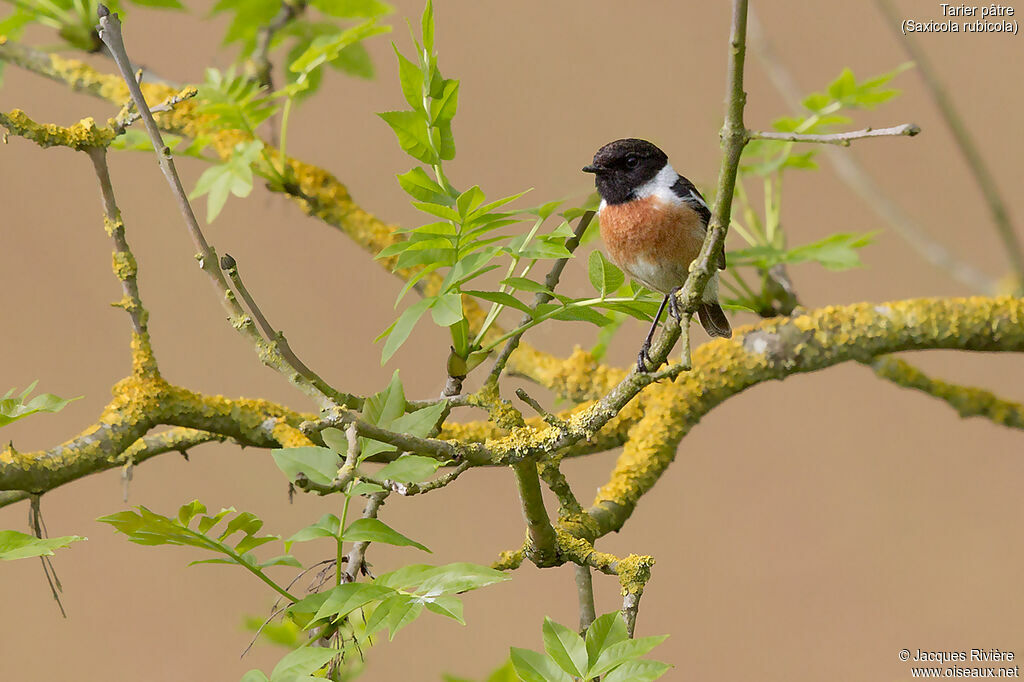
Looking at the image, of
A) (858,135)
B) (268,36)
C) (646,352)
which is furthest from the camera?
(268,36)

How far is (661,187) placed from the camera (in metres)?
1.27

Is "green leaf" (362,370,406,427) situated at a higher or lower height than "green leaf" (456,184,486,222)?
lower

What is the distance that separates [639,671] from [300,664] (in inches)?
9.6

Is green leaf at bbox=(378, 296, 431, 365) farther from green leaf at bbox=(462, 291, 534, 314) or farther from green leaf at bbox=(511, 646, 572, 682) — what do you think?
green leaf at bbox=(511, 646, 572, 682)

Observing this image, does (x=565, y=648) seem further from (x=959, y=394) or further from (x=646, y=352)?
(x=959, y=394)

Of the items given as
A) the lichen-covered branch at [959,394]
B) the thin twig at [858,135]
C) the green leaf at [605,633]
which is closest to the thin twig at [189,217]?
the green leaf at [605,633]

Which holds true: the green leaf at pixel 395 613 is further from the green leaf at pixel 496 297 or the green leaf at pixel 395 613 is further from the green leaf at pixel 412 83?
the green leaf at pixel 412 83

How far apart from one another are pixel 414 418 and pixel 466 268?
0.13 meters

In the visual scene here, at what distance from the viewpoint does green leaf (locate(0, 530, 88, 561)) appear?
0.71m

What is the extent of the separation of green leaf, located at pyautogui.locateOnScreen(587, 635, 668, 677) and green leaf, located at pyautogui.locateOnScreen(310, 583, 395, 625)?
0.16m

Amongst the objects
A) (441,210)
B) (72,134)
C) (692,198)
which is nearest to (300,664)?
(441,210)

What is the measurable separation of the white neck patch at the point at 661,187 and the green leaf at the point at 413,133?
0.45 metres

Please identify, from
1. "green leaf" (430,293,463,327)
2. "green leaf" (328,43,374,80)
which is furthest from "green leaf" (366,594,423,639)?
"green leaf" (328,43,374,80)

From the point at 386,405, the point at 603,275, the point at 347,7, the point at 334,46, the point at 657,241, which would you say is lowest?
the point at 386,405
